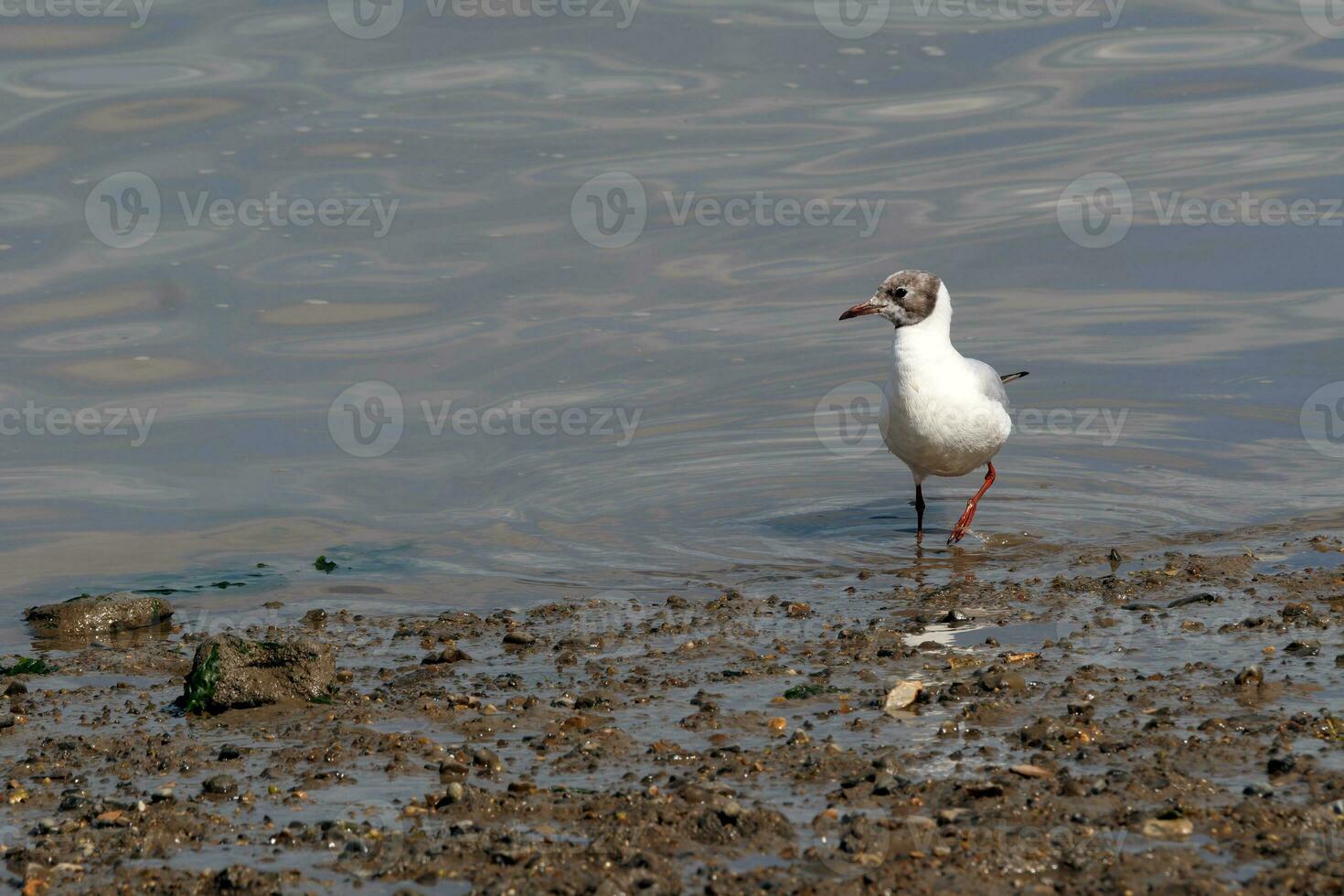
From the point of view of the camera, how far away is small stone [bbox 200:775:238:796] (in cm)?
546

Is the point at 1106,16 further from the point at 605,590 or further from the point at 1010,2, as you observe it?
the point at 605,590

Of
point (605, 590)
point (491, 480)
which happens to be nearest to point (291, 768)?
point (605, 590)

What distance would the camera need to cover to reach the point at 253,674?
652cm

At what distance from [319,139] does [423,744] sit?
41.8 feet
